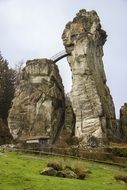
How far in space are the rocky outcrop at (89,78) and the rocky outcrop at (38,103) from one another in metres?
2.43

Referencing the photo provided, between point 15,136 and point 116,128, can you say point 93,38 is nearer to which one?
point 116,128

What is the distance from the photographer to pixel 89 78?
5956cm

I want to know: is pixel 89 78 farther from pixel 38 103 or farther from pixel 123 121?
pixel 123 121

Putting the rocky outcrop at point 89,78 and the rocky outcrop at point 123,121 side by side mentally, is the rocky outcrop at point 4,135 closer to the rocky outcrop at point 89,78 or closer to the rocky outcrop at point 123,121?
the rocky outcrop at point 89,78

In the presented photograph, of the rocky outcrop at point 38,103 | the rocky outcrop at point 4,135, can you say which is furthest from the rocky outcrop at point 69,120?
the rocky outcrop at point 4,135

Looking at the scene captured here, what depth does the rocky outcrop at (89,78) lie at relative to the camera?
56562 mm

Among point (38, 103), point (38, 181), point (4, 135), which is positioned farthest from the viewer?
point (38, 103)

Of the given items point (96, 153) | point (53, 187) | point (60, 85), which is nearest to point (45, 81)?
point (60, 85)

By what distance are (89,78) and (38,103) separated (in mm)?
6668

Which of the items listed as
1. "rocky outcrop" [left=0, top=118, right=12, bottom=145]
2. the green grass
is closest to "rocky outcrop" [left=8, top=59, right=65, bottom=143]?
"rocky outcrop" [left=0, top=118, right=12, bottom=145]

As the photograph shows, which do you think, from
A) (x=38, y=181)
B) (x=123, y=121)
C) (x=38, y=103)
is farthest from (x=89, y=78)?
(x=38, y=181)

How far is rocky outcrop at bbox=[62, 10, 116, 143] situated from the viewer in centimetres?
5656

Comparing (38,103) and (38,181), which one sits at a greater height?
(38,103)

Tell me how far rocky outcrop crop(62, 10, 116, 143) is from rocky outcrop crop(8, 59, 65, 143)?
7.97 feet
